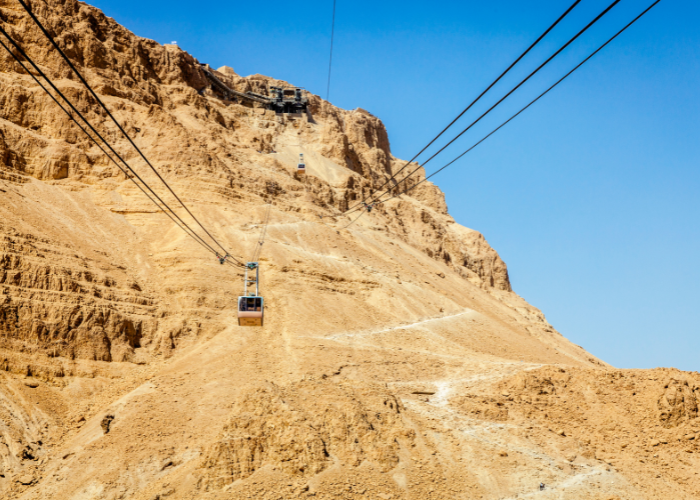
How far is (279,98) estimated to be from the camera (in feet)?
247

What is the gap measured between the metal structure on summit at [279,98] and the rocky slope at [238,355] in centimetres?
1675

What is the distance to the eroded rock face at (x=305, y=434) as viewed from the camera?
704 inches

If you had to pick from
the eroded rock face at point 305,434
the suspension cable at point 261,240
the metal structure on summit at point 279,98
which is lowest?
the eroded rock face at point 305,434

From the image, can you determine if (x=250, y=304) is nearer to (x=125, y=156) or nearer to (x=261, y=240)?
(x=261, y=240)

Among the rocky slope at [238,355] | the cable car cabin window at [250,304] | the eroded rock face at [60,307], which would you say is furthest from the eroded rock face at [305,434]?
the eroded rock face at [60,307]

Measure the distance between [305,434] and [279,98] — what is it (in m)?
61.8

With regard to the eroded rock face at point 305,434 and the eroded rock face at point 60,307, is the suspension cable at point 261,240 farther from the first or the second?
the eroded rock face at point 305,434

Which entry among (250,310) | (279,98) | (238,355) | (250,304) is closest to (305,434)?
(238,355)

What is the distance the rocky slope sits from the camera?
18750mm

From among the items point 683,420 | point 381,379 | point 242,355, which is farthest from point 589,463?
point 242,355

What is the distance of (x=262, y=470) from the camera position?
17.7m

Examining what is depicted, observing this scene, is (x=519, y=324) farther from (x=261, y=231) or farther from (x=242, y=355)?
(x=242, y=355)

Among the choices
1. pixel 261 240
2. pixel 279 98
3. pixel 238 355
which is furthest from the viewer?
pixel 279 98

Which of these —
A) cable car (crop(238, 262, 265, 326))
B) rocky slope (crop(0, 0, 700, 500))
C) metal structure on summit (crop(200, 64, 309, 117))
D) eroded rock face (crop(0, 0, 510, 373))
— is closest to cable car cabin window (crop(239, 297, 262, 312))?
cable car (crop(238, 262, 265, 326))
